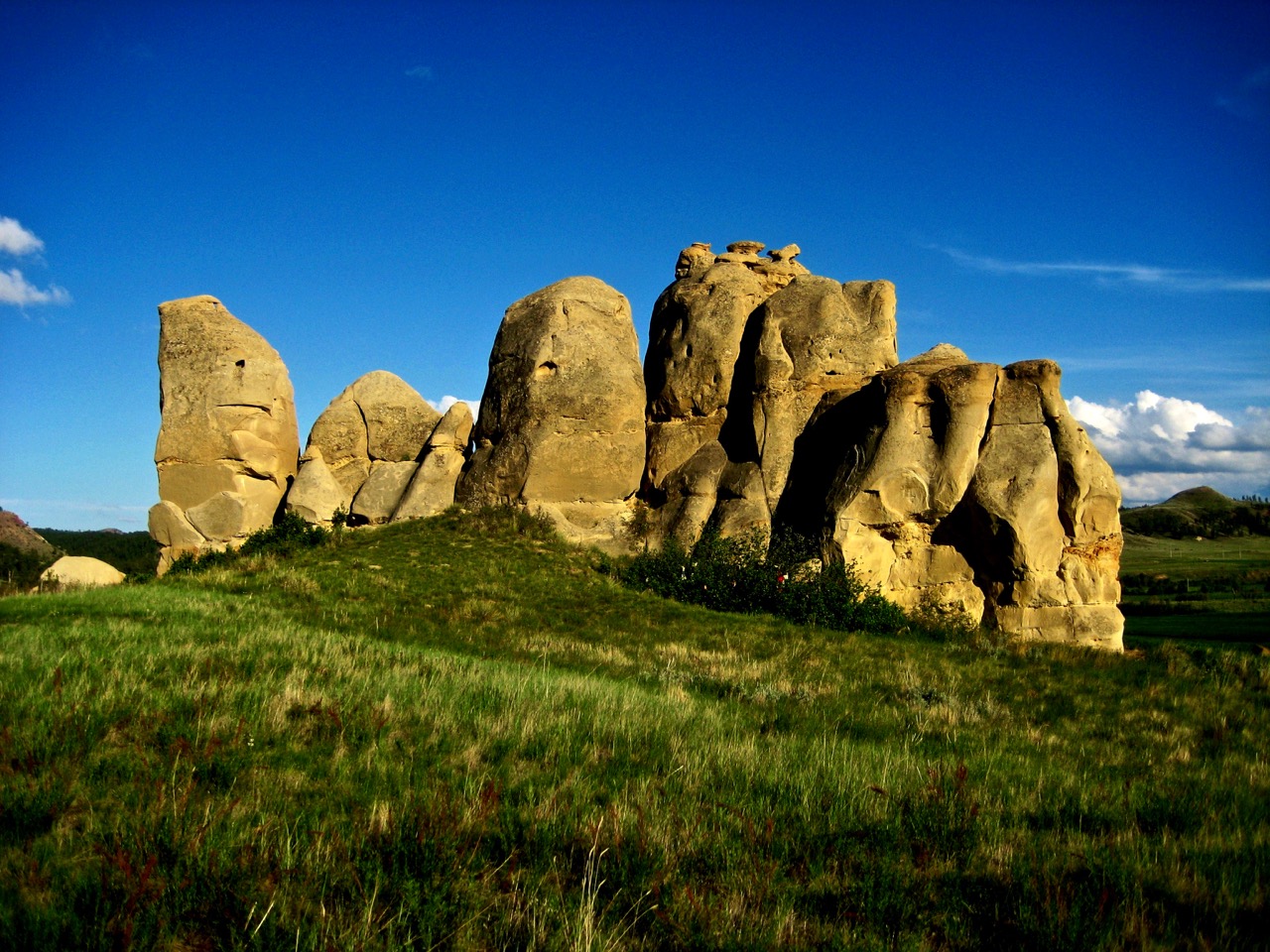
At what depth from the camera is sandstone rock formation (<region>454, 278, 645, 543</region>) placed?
2327 cm

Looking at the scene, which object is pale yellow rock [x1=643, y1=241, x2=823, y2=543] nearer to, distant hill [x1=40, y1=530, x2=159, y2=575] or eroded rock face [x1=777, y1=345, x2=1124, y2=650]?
eroded rock face [x1=777, y1=345, x2=1124, y2=650]

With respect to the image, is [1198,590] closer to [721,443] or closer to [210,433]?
[721,443]

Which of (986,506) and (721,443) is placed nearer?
(986,506)

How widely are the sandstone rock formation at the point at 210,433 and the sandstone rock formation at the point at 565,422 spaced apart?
5745 mm

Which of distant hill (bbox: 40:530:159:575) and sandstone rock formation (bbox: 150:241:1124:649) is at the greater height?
sandstone rock formation (bbox: 150:241:1124:649)

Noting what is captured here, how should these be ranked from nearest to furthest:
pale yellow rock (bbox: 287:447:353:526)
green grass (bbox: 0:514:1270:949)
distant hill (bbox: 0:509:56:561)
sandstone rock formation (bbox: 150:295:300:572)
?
green grass (bbox: 0:514:1270:949) → sandstone rock formation (bbox: 150:295:300:572) → pale yellow rock (bbox: 287:447:353:526) → distant hill (bbox: 0:509:56:561)

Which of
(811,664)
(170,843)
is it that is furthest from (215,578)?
(170,843)

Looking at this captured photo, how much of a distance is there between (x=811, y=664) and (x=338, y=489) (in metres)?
17.3

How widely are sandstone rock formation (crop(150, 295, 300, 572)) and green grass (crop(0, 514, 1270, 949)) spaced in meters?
14.3

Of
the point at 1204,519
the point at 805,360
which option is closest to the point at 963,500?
the point at 805,360

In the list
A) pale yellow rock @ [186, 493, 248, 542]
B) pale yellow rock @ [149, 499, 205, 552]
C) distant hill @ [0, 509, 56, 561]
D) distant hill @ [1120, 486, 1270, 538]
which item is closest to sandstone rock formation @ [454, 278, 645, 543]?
pale yellow rock @ [186, 493, 248, 542]

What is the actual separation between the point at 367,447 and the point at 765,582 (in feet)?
47.6

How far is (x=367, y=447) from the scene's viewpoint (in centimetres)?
2744

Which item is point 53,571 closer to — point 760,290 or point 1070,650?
point 760,290
